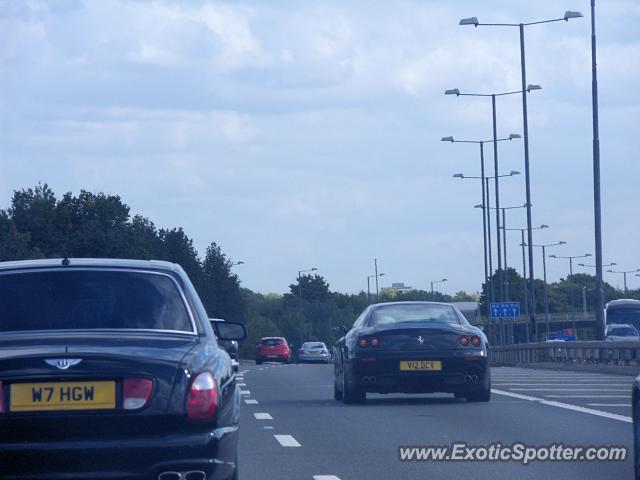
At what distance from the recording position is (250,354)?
556 ft

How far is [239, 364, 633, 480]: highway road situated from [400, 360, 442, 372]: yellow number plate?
0.49 m

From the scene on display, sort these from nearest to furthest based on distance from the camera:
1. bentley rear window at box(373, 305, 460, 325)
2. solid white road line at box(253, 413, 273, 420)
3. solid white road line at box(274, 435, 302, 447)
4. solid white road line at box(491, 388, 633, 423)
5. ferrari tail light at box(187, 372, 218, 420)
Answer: ferrari tail light at box(187, 372, 218, 420)
solid white road line at box(274, 435, 302, 447)
solid white road line at box(491, 388, 633, 423)
solid white road line at box(253, 413, 273, 420)
bentley rear window at box(373, 305, 460, 325)

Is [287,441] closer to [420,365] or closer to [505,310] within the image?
[420,365]

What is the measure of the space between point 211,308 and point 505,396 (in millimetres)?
117875

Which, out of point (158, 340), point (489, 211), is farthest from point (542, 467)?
point (489, 211)

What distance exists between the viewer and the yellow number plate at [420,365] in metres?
19.2

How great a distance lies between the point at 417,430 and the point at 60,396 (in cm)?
796

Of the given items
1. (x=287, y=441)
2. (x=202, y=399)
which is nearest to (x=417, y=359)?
(x=287, y=441)

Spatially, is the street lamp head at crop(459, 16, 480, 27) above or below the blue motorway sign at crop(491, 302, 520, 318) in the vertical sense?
above

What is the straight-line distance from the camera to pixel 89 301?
28.3 feet

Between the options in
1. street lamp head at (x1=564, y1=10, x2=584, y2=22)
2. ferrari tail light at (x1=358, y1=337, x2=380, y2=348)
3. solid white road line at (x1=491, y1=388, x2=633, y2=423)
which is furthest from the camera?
street lamp head at (x1=564, y1=10, x2=584, y2=22)

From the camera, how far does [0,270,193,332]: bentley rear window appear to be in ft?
27.9

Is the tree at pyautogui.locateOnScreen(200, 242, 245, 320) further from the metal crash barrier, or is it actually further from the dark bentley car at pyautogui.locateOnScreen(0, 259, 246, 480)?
the dark bentley car at pyautogui.locateOnScreen(0, 259, 246, 480)

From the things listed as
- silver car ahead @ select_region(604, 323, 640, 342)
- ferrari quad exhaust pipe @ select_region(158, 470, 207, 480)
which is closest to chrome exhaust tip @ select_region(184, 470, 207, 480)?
ferrari quad exhaust pipe @ select_region(158, 470, 207, 480)
